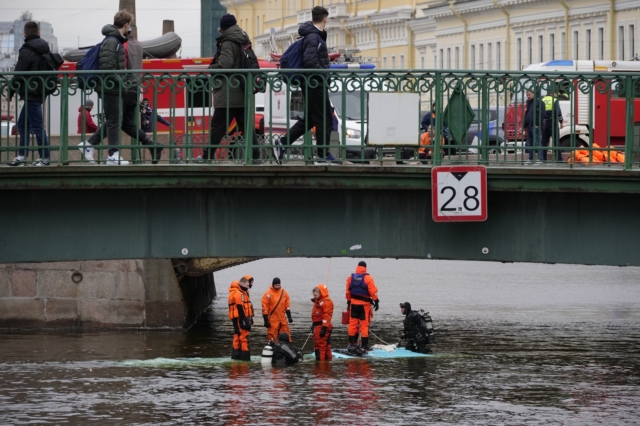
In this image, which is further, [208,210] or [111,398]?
[111,398]

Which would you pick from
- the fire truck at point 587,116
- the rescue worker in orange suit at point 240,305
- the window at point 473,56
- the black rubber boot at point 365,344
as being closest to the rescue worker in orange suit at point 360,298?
the black rubber boot at point 365,344

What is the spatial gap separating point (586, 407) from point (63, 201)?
35.2 feet

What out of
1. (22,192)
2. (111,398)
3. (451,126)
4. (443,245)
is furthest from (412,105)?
(111,398)

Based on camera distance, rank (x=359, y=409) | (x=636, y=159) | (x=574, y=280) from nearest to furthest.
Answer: (x=636, y=159) → (x=359, y=409) → (x=574, y=280)

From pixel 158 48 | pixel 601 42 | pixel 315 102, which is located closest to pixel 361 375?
pixel 158 48

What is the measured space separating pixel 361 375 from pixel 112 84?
455 inches

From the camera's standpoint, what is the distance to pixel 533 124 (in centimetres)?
1413

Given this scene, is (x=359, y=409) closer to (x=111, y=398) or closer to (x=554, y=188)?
(x=111, y=398)

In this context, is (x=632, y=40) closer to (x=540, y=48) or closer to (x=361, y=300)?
(x=540, y=48)

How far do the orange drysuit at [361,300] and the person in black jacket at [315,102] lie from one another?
10244 millimetres

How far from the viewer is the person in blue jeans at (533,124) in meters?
14.0

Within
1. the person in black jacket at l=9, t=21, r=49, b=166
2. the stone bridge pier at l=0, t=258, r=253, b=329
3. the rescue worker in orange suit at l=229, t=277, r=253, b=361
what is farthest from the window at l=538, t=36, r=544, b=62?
the person in black jacket at l=9, t=21, r=49, b=166

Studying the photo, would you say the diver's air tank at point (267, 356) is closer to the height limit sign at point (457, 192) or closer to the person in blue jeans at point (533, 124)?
the person in blue jeans at point (533, 124)

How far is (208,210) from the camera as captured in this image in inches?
541
